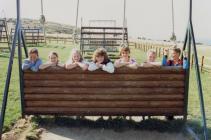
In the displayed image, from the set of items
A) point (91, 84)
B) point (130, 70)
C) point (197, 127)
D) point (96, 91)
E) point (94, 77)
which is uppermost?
point (130, 70)

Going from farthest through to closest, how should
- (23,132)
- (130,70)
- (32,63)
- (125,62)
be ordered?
(125,62) < (32,63) < (130,70) < (23,132)

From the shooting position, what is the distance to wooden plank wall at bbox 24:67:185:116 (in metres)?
8.29

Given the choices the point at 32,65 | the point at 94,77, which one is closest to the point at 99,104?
the point at 94,77

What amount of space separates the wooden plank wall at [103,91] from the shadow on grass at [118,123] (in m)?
0.20

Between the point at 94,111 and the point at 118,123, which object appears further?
the point at 118,123

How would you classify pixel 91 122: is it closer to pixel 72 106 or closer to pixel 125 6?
pixel 72 106

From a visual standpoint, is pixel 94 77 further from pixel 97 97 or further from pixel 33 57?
pixel 33 57

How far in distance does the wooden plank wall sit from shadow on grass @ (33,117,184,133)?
20 cm

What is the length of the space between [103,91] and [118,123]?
643 millimetres

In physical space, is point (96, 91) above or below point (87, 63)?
below

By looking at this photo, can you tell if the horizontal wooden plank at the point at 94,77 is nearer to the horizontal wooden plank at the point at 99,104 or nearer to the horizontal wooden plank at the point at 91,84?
the horizontal wooden plank at the point at 91,84

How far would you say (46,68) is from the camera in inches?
326

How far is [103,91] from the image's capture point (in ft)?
27.3

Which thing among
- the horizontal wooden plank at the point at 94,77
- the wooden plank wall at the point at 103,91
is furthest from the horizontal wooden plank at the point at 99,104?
the horizontal wooden plank at the point at 94,77
